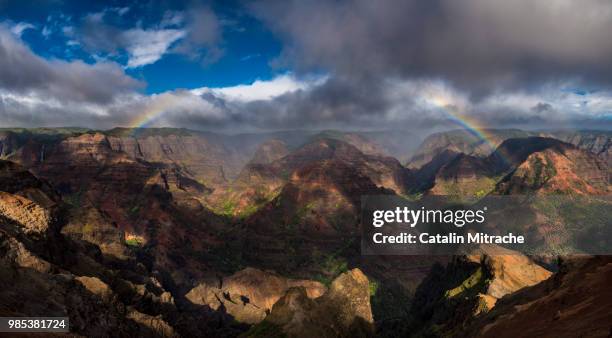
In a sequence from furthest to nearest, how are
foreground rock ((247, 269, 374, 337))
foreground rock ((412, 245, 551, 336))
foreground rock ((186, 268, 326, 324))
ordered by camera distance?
foreground rock ((186, 268, 326, 324)), foreground rock ((412, 245, 551, 336)), foreground rock ((247, 269, 374, 337))

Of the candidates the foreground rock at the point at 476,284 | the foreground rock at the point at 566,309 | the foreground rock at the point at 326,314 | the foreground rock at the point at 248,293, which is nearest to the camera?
the foreground rock at the point at 566,309

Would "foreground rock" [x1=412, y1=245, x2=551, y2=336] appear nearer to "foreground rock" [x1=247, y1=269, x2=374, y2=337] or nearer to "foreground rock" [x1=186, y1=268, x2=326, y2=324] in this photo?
"foreground rock" [x1=247, y1=269, x2=374, y2=337]

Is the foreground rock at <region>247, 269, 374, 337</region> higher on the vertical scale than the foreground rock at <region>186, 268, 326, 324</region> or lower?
higher

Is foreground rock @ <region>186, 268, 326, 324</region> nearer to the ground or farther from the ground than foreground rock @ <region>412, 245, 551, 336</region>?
nearer to the ground

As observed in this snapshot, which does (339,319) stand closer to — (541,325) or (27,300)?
(541,325)

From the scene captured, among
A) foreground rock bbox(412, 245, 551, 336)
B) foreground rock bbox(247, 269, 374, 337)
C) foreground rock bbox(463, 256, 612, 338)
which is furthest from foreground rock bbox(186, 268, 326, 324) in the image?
foreground rock bbox(463, 256, 612, 338)

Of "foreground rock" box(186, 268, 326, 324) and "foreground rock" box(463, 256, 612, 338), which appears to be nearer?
"foreground rock" box(463, 256, 612, 338)

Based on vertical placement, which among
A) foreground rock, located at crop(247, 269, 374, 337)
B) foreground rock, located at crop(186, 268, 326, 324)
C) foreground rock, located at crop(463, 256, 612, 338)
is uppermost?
foreground rock, located at crop(463, 256, 612, 338)

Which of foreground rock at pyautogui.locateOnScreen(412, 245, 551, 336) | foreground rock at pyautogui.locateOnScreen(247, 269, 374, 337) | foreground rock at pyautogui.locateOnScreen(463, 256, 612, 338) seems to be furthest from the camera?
foreground rock at pyautogui.locateOnScreen(412, 245, 551, 336)

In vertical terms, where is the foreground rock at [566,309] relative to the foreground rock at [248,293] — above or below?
above

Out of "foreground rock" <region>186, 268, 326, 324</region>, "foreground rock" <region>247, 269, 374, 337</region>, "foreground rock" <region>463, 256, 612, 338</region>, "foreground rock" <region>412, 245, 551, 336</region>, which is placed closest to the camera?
"foreground rock" <region>463, 256, 612, 338</region>

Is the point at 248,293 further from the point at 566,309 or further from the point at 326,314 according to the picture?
the point at 566,309

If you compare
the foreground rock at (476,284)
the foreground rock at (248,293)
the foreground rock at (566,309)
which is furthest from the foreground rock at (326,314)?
the foreground rock at (248,293)

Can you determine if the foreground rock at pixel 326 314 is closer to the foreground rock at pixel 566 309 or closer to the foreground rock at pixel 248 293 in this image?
the foreground rock at pixel 566 309
